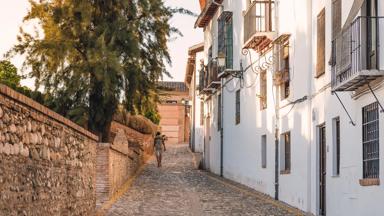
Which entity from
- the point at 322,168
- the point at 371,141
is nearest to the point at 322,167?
the point at 322,168

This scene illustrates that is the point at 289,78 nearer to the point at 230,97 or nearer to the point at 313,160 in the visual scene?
the point at 313,160

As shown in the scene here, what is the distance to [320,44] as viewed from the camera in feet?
56.0

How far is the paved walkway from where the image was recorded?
57.6ft

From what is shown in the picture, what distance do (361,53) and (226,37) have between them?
17.2 m

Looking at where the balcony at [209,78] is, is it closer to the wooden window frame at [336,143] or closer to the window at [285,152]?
the window at [285,152]

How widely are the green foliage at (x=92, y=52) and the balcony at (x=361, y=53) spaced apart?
35.5 ft

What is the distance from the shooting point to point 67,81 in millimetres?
23984

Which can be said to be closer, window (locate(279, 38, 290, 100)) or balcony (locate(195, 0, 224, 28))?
window (locate(279, 38, 290, 100))

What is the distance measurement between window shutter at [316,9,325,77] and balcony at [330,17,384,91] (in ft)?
10.5

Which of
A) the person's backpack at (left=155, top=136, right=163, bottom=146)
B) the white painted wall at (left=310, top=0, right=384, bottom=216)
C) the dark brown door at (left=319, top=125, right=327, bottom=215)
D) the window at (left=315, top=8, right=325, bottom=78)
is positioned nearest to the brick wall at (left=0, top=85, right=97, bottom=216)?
the white painted wall at (left=310, top=0, right=384, bottom=216)

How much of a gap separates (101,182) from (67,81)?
19.7 feet

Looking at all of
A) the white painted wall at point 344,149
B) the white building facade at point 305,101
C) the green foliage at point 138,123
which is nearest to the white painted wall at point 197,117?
the green foliage at point 138,123

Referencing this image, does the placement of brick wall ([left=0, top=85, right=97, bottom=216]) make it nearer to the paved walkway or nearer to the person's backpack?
the paved walkway

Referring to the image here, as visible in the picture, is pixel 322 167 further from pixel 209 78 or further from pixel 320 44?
pixel 209 78
